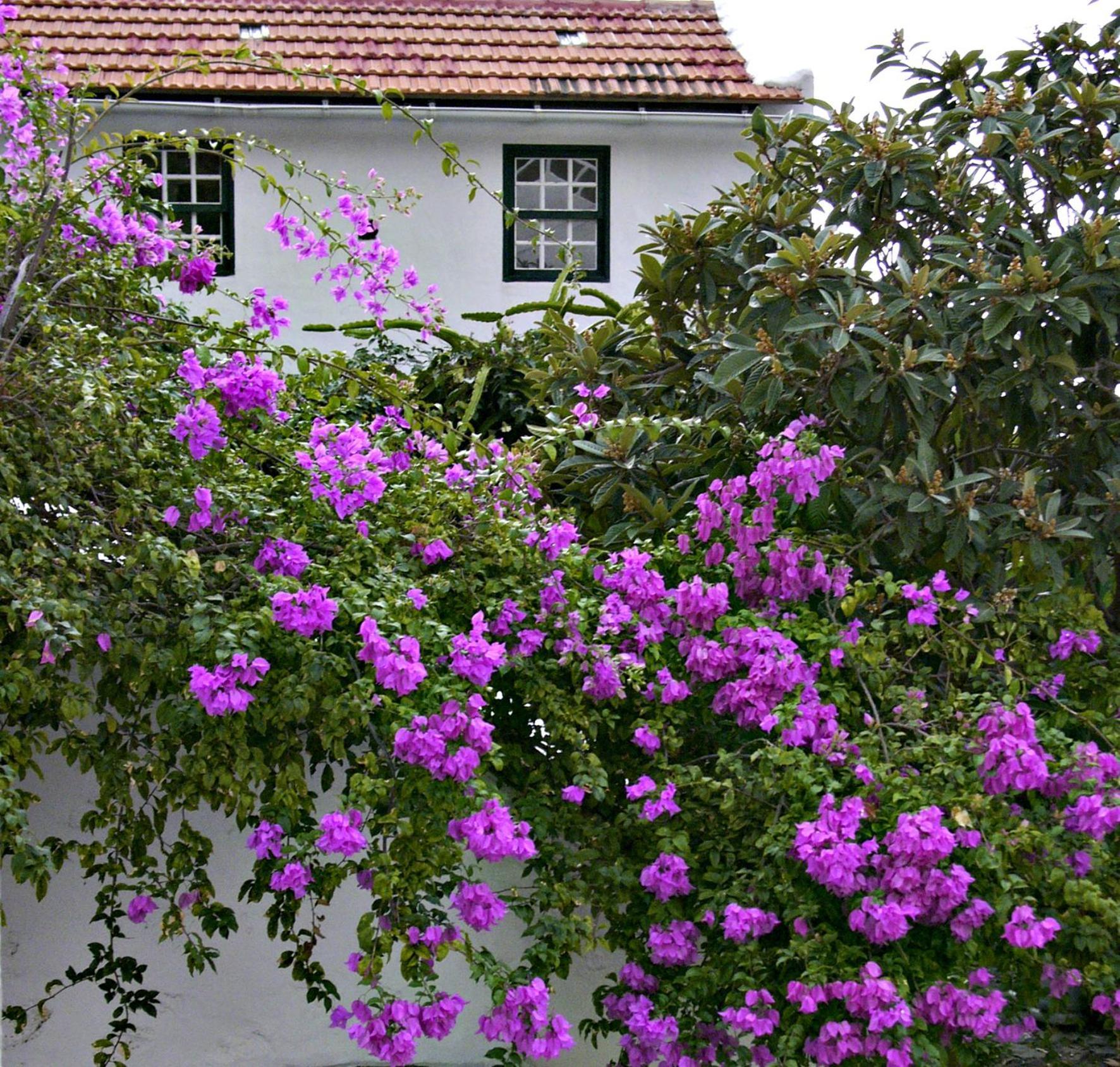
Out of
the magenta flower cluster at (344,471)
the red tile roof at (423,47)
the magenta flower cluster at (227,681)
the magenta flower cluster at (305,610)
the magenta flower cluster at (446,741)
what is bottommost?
the magenta flower cluster at (446,741)

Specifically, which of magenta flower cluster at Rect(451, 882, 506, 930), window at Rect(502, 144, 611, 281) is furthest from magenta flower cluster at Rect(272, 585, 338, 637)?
window at Rect(502, 144, 611, 281)

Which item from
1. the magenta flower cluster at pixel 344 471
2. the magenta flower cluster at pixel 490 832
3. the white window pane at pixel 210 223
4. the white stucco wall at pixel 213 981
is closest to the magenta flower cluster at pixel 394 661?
the magenta flower cluster at pixel 490 832

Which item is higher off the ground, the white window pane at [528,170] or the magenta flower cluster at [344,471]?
the white window pane at [528,170]

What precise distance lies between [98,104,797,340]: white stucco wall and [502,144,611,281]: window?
0.27ft

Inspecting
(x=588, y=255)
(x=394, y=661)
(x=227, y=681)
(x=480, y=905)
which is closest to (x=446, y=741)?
(x=394, y=661)

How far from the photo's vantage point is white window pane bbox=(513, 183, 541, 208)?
11.2 metres

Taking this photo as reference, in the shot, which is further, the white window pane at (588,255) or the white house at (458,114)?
the white window pane at (588,255)

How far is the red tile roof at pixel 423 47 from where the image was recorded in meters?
10.4

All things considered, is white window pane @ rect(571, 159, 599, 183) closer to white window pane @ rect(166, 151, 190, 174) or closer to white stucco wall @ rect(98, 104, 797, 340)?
white stucco wall @ rect(98, 104, 797, 340)

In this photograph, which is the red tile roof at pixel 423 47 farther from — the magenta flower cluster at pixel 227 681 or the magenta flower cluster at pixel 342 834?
the magenta flower cluster at pixel 342 834

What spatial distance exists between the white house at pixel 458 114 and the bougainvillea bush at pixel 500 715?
642 cm

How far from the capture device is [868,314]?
4238 mm

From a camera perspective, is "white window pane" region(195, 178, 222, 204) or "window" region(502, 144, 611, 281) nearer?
"white window pane" region(195, 178, 222, 204)

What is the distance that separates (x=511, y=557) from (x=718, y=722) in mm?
879
